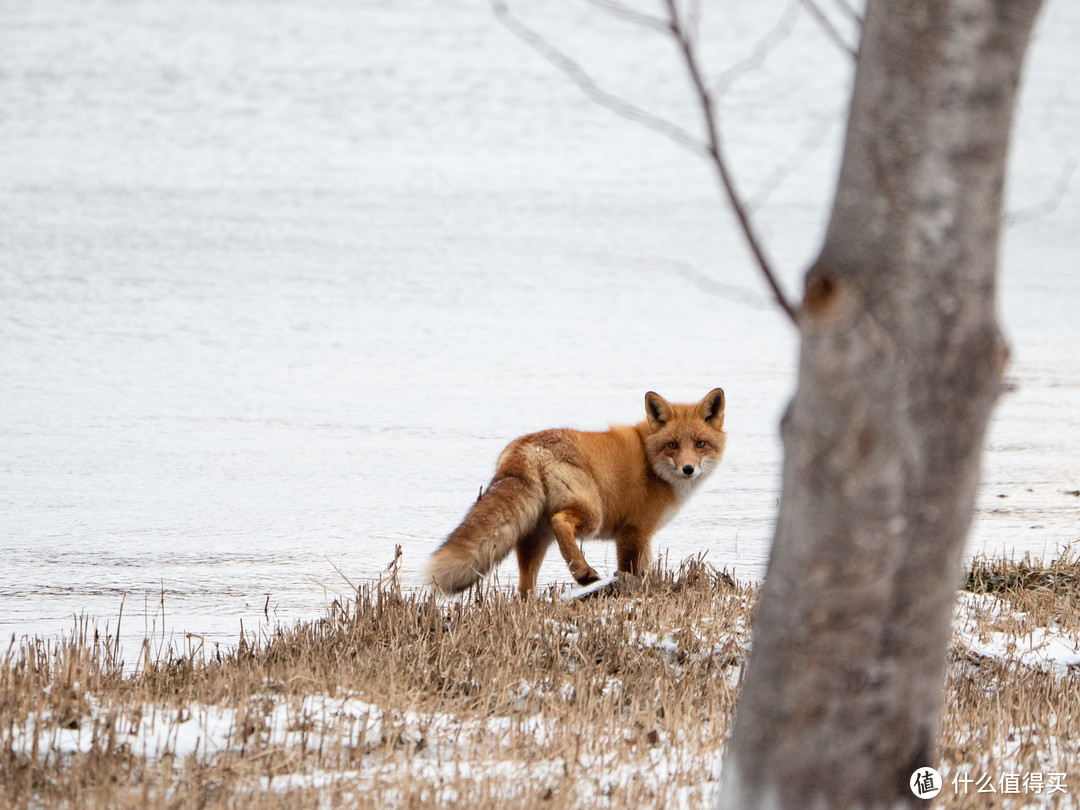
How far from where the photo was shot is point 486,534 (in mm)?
5332

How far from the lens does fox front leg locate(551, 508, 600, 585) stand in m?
5.55

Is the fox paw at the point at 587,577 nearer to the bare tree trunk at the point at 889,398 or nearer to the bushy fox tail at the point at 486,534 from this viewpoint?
the bushy fox tail at the point at 486,534

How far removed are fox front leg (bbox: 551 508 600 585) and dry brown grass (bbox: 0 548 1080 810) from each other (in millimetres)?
285

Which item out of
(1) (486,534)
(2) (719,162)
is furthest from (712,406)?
(2) (719,162)

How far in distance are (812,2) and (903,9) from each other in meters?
0.47

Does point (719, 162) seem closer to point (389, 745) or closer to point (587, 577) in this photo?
point (389, 745)

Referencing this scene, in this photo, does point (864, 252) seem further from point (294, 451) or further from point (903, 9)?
point (294, 451)

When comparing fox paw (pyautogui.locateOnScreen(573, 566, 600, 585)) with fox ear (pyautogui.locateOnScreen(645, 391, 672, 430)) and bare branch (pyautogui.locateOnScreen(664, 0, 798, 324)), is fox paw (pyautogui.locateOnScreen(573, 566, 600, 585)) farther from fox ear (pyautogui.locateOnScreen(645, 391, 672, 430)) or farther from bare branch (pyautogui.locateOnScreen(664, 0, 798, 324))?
bare branch (pyautogui.locateOnScreen(664, 0, 798, 324))

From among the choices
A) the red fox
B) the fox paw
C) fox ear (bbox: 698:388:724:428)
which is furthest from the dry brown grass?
fox ear (bbox: 698:388:724:428)

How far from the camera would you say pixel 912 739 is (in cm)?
243

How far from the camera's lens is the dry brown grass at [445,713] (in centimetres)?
329

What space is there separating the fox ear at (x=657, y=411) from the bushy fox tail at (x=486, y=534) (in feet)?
3.10

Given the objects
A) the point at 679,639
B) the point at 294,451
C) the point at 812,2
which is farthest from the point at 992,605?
the point at 294,451

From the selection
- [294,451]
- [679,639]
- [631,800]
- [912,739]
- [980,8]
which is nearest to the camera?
[980,8]
